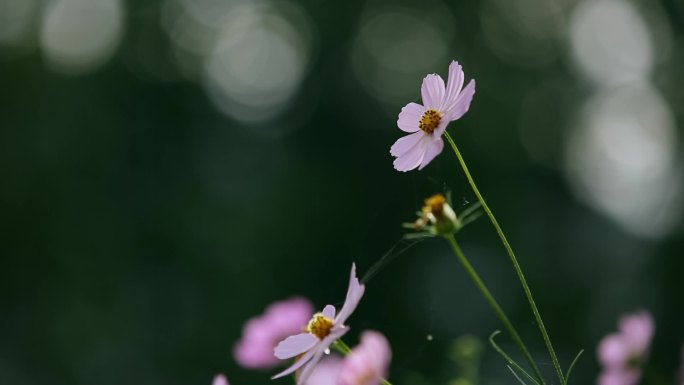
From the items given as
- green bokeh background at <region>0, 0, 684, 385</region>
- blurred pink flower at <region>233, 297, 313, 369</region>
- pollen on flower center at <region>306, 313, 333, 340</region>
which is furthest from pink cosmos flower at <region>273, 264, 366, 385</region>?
green bokeh background at <region>0, 0, 684, 385</region>

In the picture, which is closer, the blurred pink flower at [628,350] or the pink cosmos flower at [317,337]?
the pink cosmos flower at [317,337]

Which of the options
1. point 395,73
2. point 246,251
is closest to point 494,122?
point 395,73

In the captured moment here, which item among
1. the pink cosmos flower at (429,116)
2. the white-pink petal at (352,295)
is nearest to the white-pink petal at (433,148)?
the pink cosmos flower at (429,116)

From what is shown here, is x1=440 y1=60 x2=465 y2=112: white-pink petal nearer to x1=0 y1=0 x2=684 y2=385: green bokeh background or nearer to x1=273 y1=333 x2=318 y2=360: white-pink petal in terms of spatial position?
x1=273 y1=333 x2=318 y2=360: white-pink petal

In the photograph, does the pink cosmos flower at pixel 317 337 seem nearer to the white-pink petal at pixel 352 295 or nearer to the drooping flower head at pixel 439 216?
the white-pink petal at pixel 352 295

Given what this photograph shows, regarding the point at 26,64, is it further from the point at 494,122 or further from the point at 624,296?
the point at 624,296

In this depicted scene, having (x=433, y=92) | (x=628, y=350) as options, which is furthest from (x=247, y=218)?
(x=433, y=92)

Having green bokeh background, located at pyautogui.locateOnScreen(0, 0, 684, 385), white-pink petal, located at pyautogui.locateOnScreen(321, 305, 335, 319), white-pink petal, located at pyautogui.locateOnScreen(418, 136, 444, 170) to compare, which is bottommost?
white-pink petal, located at pyautogui.locateOnScreen(321, 305, 335, 319)
